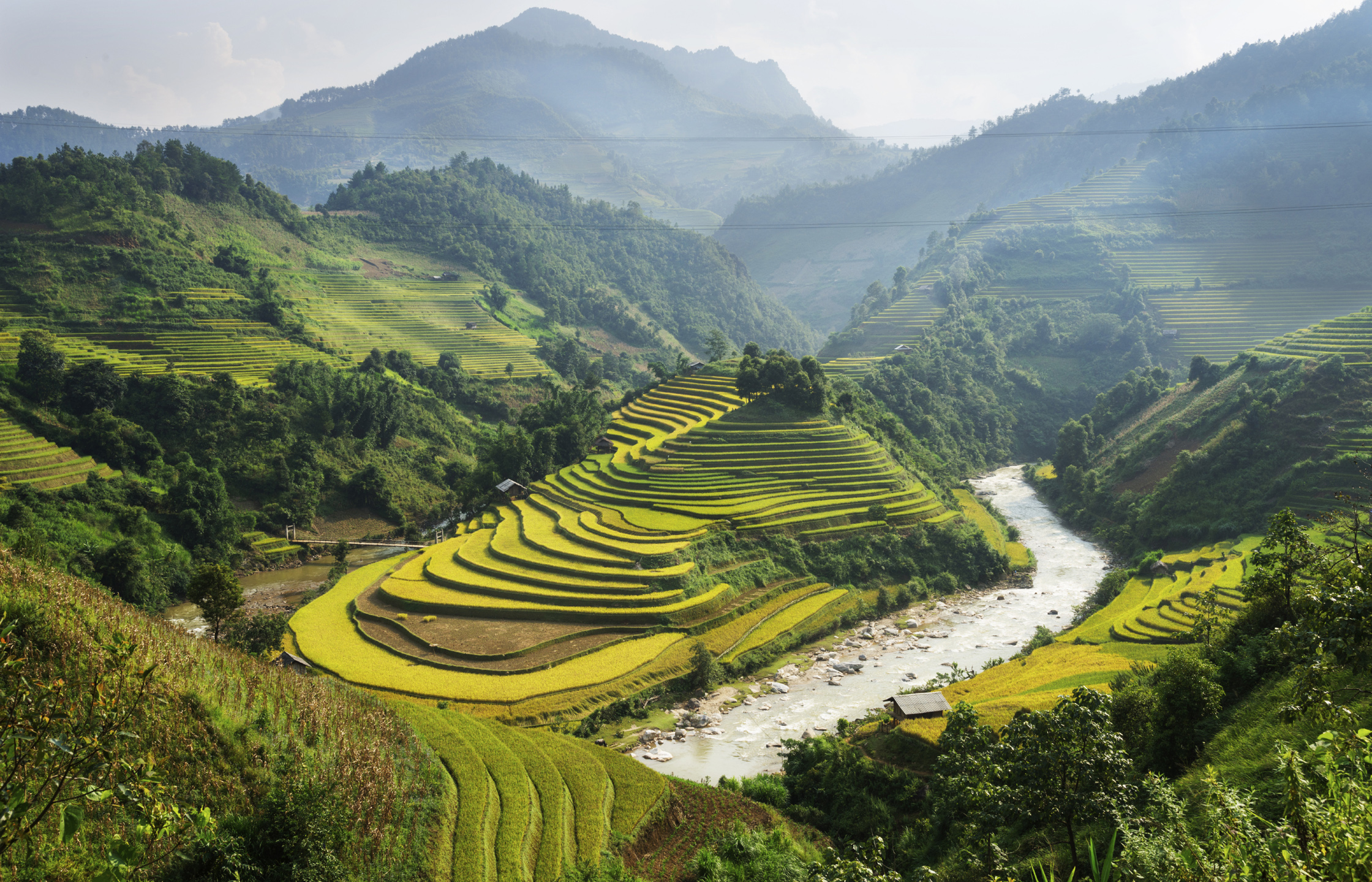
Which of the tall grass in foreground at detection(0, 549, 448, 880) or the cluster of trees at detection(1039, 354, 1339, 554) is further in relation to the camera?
the cluster of trees at detection(1039, 354, 1339, 554)

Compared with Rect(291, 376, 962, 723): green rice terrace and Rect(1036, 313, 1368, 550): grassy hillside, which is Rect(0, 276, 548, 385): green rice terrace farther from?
Rect(1036, 313, 1368, 550): grassy hillside

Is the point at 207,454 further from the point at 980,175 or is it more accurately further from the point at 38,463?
the point at 980,175

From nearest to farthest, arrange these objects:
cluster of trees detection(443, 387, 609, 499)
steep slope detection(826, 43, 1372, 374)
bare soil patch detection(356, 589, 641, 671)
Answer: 1. bare soil patch detection(356, 589, 641, 671)
2. cluster of trees detection(443, 387, 609, 499)
3. steep slope detection(826, 43, 1372, 374)

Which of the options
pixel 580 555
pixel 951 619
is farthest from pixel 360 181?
pixel 951 619

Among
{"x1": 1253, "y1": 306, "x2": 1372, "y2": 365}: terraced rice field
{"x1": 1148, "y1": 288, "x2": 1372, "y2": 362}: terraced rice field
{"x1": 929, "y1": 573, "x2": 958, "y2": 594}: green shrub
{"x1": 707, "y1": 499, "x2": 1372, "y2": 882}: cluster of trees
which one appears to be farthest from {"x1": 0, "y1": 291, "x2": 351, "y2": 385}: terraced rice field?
{"x1": 1148, "y1": 288, "x2": 1372, "y2": 362}: terraced rice field

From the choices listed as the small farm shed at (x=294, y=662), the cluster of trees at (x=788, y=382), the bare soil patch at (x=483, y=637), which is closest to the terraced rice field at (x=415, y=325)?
the cluster of trees at (x=788, y=382)

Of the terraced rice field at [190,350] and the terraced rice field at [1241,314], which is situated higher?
the terraced rice field at [190,350]

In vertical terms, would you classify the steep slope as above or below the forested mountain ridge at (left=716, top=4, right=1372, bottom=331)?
below

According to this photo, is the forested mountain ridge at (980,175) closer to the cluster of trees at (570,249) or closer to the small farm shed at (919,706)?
the cluster of trees at (570,249)

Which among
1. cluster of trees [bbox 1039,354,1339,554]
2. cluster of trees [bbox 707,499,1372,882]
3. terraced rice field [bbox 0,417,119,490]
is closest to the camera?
cluster of trees [bbox 707,499,1372,882]
